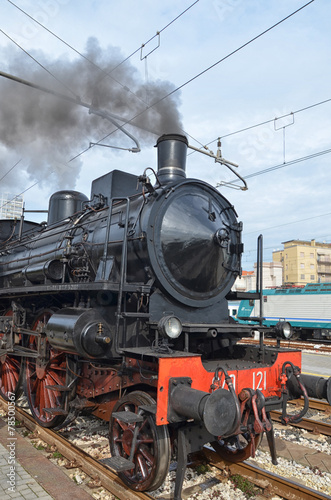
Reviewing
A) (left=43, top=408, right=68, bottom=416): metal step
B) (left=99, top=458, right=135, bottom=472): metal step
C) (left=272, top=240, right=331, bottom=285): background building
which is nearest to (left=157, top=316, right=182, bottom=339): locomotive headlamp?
(left=99, top=458, right=135, bottom=472): metal step

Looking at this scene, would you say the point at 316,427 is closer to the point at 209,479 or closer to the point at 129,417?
the point at 209,479

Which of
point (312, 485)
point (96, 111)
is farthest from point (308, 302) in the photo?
point (312, 485)

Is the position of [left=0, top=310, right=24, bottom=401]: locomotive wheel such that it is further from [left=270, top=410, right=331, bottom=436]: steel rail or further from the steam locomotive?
[left=270, top=410, right=331, bottom=436]: steel rail

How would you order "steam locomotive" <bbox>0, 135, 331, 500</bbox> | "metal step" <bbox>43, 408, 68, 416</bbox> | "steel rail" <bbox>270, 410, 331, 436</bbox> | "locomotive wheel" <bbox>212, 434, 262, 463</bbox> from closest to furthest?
"steam locomotive" <bbox>0, 135, 331, 500</bbox> < "locomotive wheel" <bbox>212, 434, 262, 463</bbox> < "metal step" <bbox>43, 408, 68, 416</bbox> < "steel rail" <bbox>270, 410, 331, 436</bbox>

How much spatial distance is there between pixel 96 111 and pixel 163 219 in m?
4.49

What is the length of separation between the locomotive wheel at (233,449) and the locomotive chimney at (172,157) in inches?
123

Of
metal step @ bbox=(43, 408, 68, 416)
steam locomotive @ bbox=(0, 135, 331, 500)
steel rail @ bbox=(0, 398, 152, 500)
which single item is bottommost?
steel rail @ bbox=(0, 398, 152, 500)

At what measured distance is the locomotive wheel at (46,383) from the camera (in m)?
4.89

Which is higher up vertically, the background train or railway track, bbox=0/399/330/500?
the background train

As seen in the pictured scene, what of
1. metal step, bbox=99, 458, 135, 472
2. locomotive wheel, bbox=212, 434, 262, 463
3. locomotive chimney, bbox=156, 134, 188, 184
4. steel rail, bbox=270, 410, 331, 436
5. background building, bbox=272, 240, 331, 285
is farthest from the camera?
background building, bbox=272, 240, 331, 285

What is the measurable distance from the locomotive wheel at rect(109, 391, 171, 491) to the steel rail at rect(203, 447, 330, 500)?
96cm

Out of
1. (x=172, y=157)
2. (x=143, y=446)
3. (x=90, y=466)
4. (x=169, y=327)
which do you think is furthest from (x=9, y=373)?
(x=172, y=157)

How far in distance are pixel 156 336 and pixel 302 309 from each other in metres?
17.6

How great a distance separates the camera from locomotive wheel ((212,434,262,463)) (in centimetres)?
388
